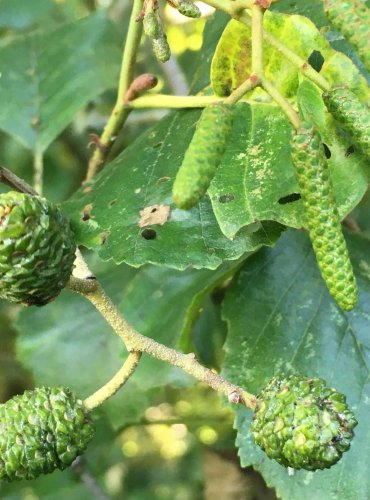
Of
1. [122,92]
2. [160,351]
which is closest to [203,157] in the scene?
[160,351]

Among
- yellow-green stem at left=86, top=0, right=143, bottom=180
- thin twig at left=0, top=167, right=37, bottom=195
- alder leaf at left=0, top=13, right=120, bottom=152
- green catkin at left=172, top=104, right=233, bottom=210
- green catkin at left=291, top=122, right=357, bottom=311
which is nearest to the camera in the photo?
green catkin at left=172, top=104, right=233, bottom=210

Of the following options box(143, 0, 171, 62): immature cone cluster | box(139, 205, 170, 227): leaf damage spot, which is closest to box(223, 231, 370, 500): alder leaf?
box(139, 205, 170, 227): leaf damage spot

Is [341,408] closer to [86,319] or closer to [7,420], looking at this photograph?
[7,420]

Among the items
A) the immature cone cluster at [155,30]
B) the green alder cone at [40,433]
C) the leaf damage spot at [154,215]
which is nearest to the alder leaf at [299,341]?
the leaf damage spot at [154,215]

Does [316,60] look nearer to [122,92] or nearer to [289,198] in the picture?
[289,198]

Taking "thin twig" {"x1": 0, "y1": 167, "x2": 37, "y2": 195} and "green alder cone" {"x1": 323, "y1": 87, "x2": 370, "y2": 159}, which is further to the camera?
"thin twig" {"x1": 0, "y1": 167, "x2": 37, "y2": 195}

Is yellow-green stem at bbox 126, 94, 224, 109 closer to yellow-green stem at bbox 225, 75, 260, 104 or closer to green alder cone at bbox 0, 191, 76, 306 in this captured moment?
yellow-green stem at bbox 225, 75, 260, 104

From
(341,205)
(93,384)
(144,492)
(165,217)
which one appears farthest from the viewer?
(144,492)

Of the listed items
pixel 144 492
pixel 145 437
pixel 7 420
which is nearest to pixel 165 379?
pixel 7 420
